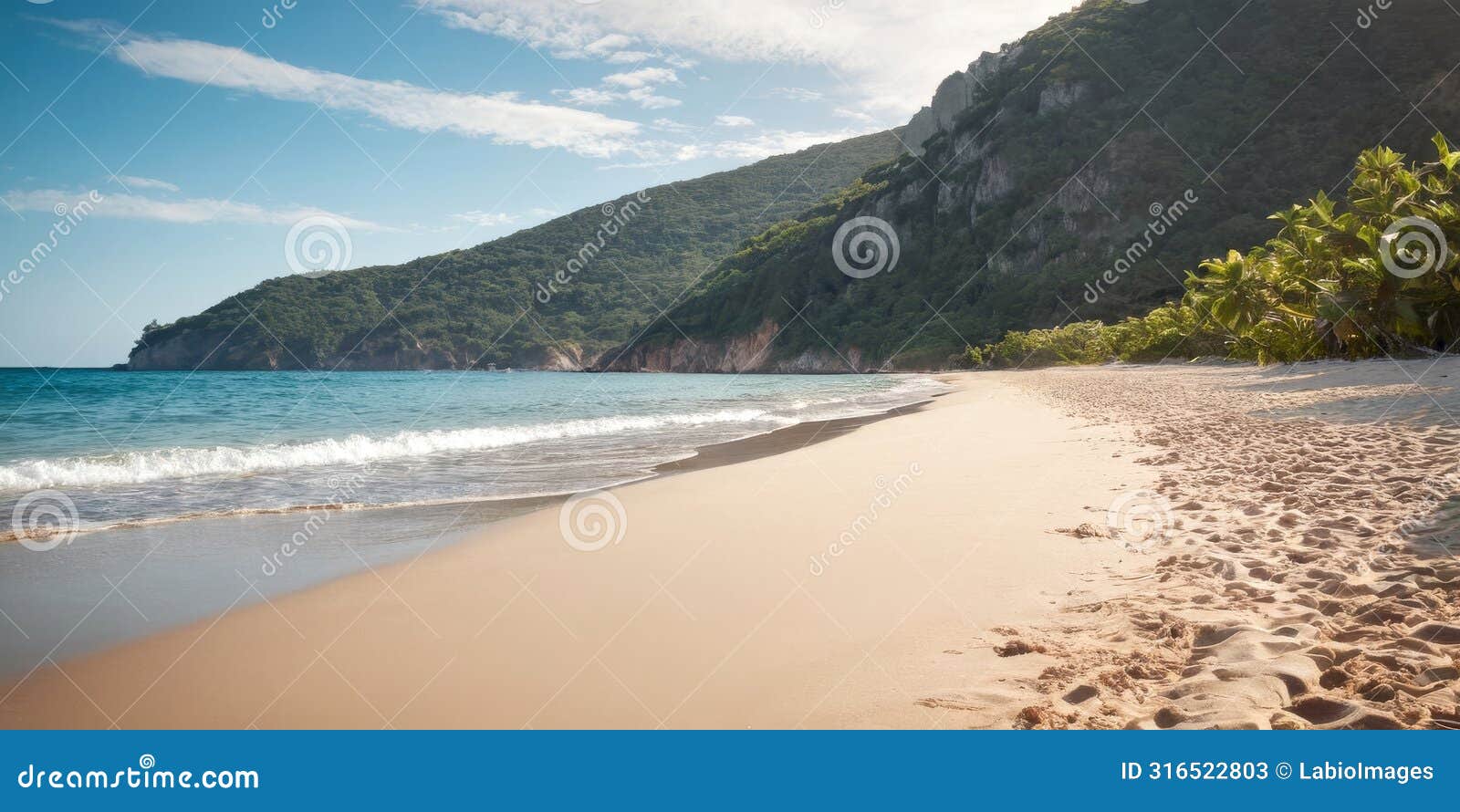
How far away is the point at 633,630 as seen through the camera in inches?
155

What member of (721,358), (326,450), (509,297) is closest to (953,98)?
(721,358)

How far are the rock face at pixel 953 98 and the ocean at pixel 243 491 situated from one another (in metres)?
105

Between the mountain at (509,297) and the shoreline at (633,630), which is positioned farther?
the mountain at (509,297)

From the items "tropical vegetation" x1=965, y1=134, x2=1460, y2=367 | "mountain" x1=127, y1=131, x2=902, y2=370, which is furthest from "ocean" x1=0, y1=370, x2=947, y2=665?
"mountain" x1=127, y1=131, x2=902, y2=370

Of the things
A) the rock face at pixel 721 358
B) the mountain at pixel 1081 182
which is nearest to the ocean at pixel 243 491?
the mountain at pixel 1081 182

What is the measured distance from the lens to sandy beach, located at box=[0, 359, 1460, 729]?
8.86 ft

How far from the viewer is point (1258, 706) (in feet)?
7.71

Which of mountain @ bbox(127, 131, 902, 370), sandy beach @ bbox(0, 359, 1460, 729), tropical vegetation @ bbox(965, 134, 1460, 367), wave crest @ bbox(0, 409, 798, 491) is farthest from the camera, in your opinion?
mountain @ bbox(127, 131, 902, 370)

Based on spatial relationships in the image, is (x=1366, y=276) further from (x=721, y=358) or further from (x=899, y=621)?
(x=721, y=358)

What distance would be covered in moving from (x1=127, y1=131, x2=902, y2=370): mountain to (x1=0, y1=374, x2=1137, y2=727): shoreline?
6700 cm

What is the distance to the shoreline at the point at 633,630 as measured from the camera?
3076 millimetres

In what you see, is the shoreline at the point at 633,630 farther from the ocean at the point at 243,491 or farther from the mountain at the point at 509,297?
the mountain at the point at 509,297

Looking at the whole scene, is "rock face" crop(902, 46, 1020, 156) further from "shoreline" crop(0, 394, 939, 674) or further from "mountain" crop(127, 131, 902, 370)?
"shoreline" crop(0, 394, 939, 674)

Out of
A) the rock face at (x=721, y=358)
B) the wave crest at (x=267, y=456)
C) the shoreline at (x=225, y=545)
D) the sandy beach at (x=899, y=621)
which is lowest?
the sandy beach at (x=899, y=621)
